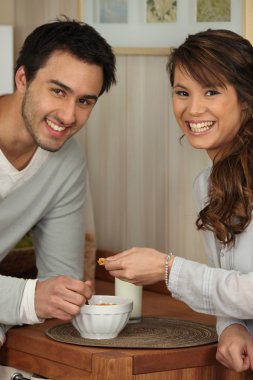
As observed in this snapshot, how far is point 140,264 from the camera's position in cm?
196

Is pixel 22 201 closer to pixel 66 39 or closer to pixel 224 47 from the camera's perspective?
pixel 66 39

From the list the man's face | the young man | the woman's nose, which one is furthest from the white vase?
the woman's nose

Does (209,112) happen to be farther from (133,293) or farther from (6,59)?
(6,59)

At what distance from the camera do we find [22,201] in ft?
7.93

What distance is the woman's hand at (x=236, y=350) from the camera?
1917 mm

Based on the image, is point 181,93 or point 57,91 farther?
point 57,91

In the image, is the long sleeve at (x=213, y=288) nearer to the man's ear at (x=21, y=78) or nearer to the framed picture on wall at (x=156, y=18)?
the man's ear at (x=21, y=78)

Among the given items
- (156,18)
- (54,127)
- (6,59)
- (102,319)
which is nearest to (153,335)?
(102,319)

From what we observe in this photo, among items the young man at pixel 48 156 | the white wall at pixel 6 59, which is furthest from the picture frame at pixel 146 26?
the young man at pixel 48 156

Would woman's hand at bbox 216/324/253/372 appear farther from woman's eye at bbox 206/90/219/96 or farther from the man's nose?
the man's nose

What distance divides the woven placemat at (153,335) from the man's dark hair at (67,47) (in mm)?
629

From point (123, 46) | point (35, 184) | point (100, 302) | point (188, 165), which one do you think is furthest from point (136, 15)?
point (100, 302)

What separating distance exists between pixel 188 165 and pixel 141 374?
92 cm

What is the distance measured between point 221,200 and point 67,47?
61 cm
